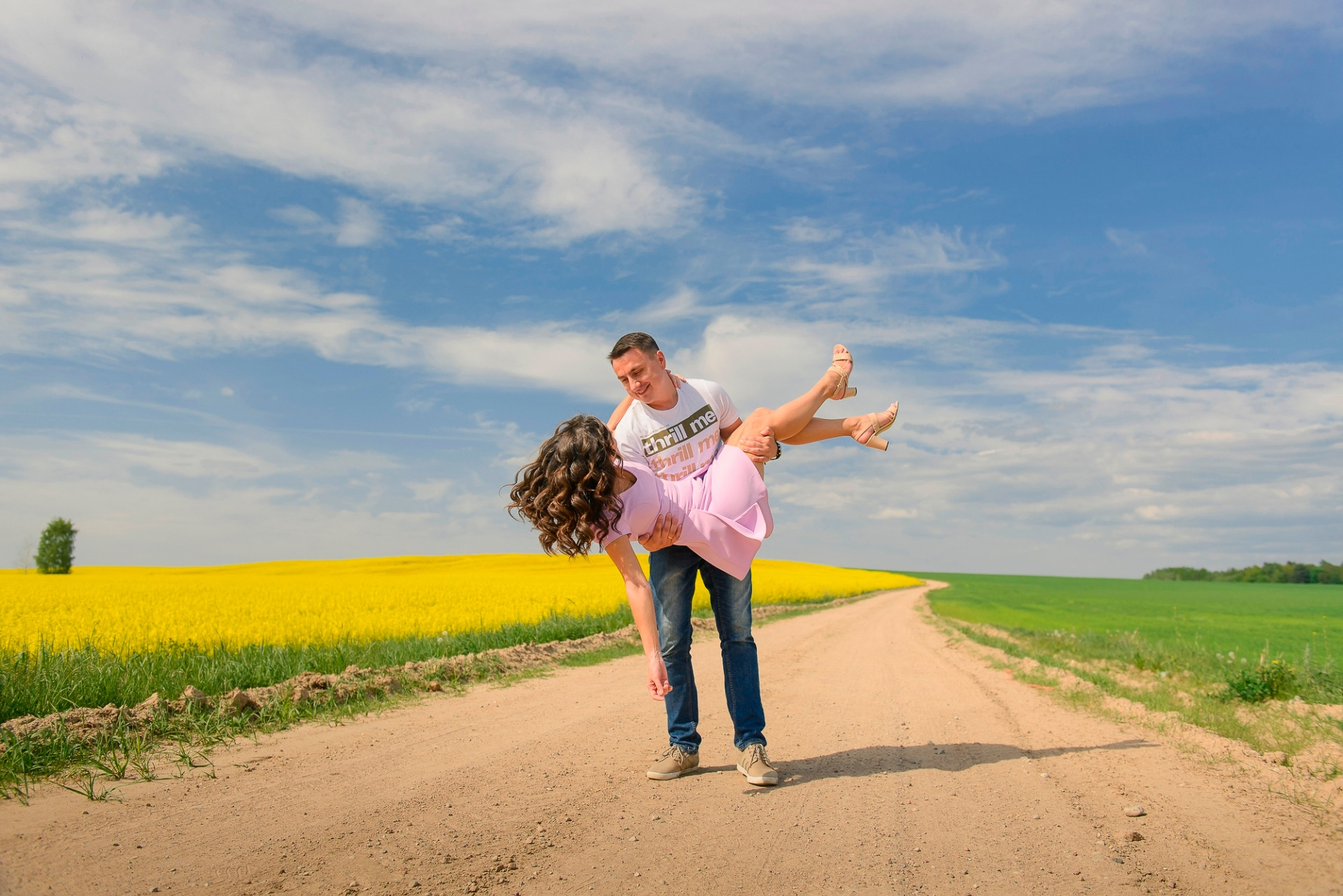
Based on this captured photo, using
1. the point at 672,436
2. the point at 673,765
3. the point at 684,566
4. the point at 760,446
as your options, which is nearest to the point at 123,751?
the point at 673,765

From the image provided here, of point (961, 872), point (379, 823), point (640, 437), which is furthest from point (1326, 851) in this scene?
point (379, 823)

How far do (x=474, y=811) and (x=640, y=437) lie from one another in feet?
6.49

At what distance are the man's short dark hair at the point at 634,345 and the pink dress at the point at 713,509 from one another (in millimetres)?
574

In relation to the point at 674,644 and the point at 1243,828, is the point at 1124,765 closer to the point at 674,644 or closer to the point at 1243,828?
the point at 1243,828

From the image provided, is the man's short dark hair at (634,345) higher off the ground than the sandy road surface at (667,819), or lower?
higher

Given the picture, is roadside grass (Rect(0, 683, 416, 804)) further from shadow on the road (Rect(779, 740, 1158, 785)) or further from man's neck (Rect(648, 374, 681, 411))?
shadow on the road (Rect(779, 740, 1158, 785))

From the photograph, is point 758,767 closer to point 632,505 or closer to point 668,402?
point 632,505

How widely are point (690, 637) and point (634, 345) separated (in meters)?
1.64

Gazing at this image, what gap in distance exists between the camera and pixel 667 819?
3.58 meters

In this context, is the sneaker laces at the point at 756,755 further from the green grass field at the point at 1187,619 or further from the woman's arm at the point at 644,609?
the green grass field at the point at 1187,619

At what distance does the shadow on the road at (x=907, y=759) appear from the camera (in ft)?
14.5

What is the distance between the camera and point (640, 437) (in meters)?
4.06

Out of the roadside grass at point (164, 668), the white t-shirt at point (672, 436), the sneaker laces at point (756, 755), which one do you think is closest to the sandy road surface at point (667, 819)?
the sneaker laces at point (756, 755)

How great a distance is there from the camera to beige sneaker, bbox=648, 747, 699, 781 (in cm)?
423
